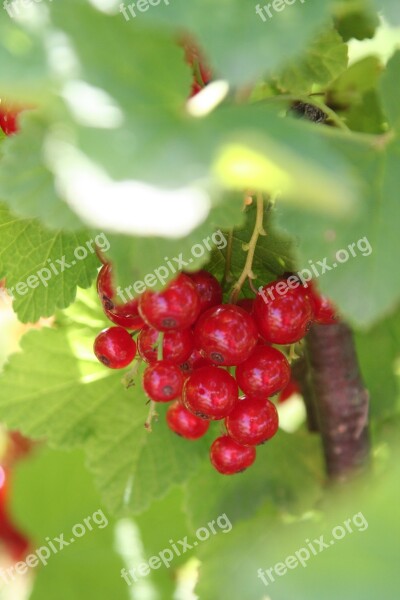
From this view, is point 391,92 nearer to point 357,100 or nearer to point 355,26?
point 355,26

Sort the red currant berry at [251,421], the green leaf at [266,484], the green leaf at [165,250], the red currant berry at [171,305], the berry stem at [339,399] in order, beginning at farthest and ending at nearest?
1. the green leaf at [266,484]
2. the berry stem at [339,399]
3. the red currant berry at [251,421]
4. the red currant berry at [171,305]
5. the green leaf at [165,250]

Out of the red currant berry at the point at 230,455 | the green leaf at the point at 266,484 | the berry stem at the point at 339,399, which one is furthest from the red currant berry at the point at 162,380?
the green leaf at the point at 266,484

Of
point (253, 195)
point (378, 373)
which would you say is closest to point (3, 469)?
point (378, 373)

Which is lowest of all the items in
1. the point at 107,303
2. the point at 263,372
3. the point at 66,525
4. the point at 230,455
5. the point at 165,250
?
the point at 66,525

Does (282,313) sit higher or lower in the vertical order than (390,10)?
lower

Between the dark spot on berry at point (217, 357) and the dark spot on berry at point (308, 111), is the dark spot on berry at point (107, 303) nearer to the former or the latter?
the dark spot on berry at point (217, 357)

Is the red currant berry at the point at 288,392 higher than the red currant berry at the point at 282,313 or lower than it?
lower

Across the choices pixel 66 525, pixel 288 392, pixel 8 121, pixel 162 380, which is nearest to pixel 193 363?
A: pixel 162 380
